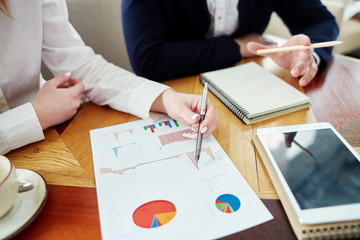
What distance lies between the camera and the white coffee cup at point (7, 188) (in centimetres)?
34

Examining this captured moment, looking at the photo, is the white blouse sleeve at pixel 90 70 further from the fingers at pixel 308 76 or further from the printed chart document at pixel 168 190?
the fingers at pixel 308 76

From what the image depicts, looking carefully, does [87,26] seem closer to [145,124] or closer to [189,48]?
[189,48]

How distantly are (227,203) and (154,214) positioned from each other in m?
0.11

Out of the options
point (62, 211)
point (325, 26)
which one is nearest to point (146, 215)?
point (62, 211)

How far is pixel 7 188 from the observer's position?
1.12 feet

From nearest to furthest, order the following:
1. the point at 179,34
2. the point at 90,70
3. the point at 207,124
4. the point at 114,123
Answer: the point at 207,124 < the point at 114,123 < the point at 90,70 < the point at 179,34

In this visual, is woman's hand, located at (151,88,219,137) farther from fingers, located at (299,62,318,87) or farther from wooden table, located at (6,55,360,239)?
fingers, located at (299,62,318,87)

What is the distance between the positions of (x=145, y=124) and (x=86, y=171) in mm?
170

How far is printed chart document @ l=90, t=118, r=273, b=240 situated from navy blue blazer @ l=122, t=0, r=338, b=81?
1.00ft

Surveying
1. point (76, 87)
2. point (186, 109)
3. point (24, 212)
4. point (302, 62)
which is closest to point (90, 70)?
point (76, 87)

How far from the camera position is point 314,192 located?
14.3 inches

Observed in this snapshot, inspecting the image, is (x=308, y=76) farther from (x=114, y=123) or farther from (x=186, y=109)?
(x=114, y=123)

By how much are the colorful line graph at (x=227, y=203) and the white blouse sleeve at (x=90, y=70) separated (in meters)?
0.28

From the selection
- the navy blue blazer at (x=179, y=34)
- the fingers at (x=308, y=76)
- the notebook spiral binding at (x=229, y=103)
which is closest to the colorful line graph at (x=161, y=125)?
the notebook spiral binding at (x=229, y=103)
